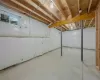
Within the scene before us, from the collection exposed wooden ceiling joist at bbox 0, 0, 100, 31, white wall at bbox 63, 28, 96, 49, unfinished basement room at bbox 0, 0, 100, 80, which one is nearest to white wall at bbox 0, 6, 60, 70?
unfinished basement room at bbox 0, 0, 100, 80

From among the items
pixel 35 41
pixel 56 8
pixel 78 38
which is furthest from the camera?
pixel 78 38

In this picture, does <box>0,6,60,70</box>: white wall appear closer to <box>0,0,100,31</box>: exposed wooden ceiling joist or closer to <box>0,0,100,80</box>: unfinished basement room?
<box>0,0,100,80</box>: unfinished basement room

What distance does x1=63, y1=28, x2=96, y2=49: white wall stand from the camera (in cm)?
820

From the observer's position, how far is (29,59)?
433 centimetres

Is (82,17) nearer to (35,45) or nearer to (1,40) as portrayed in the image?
(35,45)

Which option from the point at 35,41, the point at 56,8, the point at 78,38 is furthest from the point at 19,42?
the point at 78,38

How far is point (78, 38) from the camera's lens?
30.6ft

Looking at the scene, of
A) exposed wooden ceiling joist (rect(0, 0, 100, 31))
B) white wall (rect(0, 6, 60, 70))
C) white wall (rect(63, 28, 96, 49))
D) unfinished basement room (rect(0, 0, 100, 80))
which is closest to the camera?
unfinished basement room (rect(0, 0, 100, 80))

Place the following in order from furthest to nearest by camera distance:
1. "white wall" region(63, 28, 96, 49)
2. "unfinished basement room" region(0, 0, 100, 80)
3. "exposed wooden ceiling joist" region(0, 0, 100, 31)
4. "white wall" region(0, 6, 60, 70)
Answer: "white wall" region(63, 28, 96, 49)
"white wall" region(0, 6, 60, 70)
"exposed wooden ceiling joist" region(0, 0, 100, 31)
"unfinished basement room" region(0, 0, 100, 80)

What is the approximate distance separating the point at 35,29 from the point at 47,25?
5.83ft

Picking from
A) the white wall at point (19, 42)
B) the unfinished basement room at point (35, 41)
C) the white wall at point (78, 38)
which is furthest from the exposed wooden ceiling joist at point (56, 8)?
the white wall at point (78, 38)

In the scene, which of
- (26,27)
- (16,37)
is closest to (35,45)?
(26,27)

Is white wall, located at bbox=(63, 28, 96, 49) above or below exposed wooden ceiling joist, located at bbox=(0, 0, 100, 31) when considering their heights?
below

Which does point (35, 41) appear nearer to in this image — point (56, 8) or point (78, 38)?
point (56, 8)
